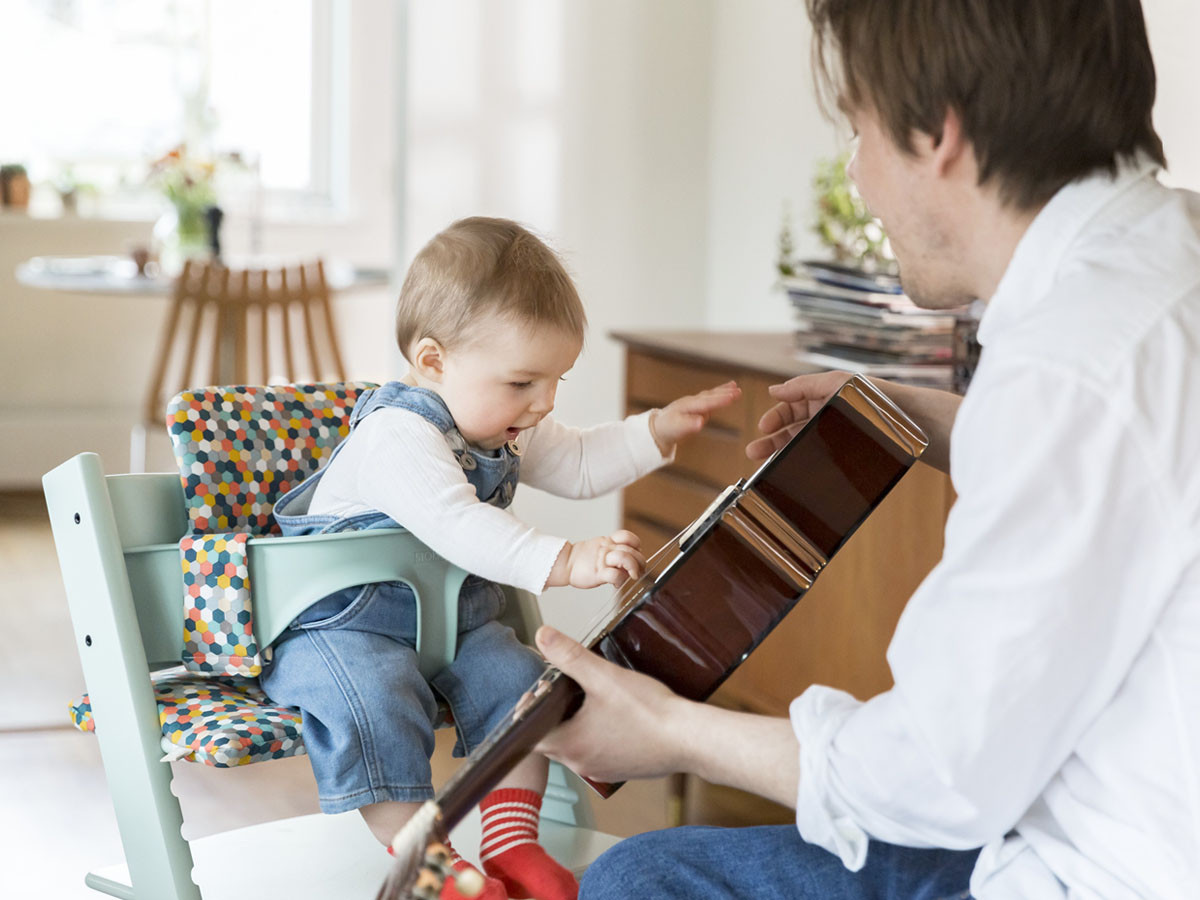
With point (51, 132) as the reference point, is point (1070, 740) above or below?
below

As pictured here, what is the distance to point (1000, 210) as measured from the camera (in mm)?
955

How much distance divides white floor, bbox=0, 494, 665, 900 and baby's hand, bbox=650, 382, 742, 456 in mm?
1042

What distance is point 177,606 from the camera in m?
1.35

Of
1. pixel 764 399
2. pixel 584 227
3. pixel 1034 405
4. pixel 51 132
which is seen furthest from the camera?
pixel 51 132

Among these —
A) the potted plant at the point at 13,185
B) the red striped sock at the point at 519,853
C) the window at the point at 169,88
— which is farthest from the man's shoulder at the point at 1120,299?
the potted plant at the point at 13,185

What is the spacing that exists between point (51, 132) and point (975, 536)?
5.84 meters

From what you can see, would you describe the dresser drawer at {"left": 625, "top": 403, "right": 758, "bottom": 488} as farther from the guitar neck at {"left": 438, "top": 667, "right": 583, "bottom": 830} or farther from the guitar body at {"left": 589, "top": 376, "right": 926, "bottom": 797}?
the guitar neck at {"left": 438, "top": 667, "right": 583, "bottom": 830}

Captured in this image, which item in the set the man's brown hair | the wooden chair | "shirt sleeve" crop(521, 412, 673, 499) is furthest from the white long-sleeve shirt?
the wooden chair

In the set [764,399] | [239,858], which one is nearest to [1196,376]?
[239,858]

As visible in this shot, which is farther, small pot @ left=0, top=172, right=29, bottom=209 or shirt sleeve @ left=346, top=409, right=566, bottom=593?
small pot @ left=0, top=172, right=29, bottom=209

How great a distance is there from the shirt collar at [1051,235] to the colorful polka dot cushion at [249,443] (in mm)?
828

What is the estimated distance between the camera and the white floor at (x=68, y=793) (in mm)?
2123

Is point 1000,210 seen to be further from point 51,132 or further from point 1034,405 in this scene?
point 51,132

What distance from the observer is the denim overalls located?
1254mm
